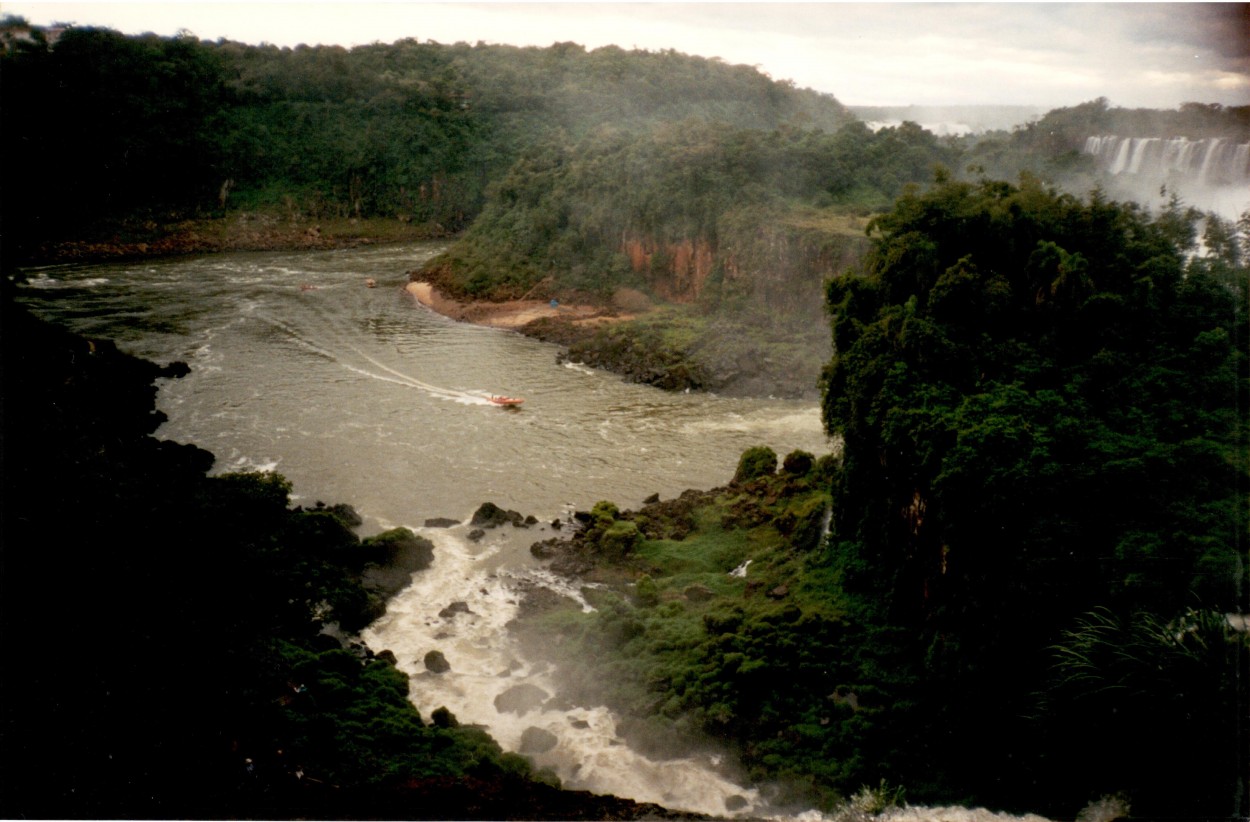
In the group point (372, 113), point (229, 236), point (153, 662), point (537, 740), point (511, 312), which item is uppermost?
point (372, 113)

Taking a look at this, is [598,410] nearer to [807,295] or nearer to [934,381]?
[807,295]

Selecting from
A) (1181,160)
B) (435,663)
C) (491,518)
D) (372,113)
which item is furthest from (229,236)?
(1181,160)

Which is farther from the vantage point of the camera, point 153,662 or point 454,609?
point 454,609

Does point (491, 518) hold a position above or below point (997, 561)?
below

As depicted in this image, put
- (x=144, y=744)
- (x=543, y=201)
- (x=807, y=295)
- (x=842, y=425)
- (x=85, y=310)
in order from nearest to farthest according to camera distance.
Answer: (x=144, y=744)
(x=842, y=425)
(x=807, y=295)
(x=85, y=310)
(x=543, y=201)

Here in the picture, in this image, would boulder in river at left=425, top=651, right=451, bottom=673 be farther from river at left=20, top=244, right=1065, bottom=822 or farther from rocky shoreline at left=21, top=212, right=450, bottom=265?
rocky shoreline at left=21, top=212, right=450, bottom=265

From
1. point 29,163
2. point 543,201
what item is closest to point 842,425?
point 29,163

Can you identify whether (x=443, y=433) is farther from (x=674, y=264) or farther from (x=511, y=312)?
(x=674, y=264)
